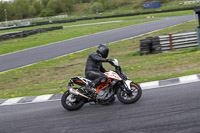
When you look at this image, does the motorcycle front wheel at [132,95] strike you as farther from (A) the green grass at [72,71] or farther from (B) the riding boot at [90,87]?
(A) the green grass at [72,71]

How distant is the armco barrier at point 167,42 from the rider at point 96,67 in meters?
8.75

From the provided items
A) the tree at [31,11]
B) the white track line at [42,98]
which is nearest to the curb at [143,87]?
the white track line at [42,98]

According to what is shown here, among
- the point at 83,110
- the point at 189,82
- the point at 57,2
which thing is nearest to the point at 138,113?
the point at 83,110

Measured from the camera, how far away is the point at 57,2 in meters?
117

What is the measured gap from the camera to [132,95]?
7215 millimetres

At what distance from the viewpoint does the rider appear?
7.31m

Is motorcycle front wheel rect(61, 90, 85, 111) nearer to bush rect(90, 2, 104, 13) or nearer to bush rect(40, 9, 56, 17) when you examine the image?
bush rect(90, 2, 104, 13)

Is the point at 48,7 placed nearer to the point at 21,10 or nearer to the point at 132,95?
the point at 21,10

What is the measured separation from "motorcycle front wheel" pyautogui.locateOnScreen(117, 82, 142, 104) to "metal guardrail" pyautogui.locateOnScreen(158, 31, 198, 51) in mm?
9269

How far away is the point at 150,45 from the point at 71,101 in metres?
9.44

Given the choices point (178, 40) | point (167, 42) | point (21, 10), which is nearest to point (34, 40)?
point (167, 42)

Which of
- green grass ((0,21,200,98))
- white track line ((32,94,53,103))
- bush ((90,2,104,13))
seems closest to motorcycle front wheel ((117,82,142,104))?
green grass ((0,21,200,98))

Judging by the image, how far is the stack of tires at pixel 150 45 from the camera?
15.8 metres

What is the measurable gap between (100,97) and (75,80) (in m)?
0.80
